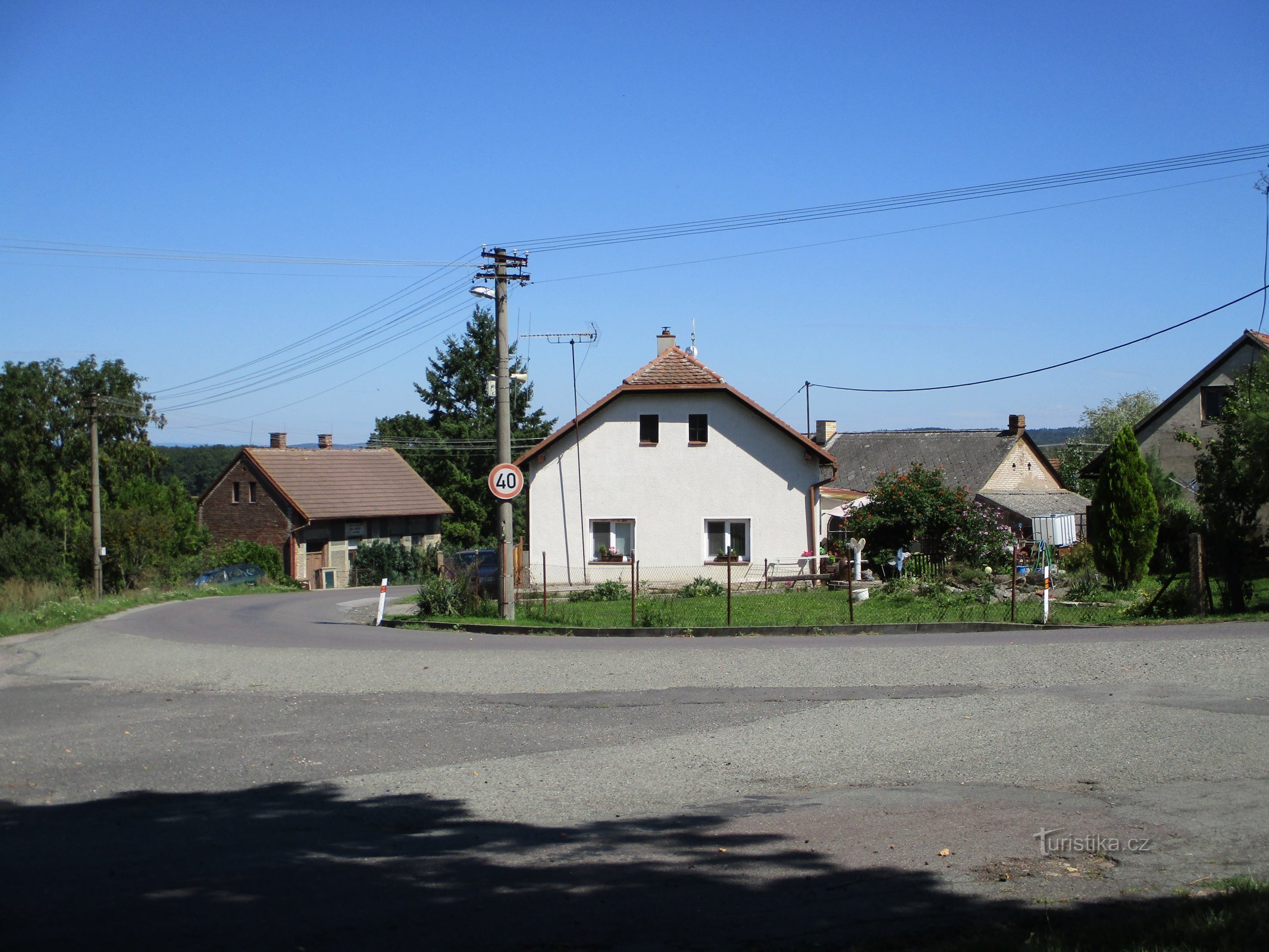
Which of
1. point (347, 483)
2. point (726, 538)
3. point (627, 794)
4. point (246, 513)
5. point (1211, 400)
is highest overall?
point (1211, 400)

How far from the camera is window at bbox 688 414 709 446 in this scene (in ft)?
110

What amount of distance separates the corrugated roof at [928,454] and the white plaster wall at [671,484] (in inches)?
705

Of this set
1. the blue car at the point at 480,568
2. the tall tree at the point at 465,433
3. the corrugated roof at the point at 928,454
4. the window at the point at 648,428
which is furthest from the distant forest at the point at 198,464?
the window at the point at 648,428

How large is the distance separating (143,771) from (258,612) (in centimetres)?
2065

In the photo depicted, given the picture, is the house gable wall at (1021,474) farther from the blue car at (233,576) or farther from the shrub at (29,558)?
the shrub at (29,558)

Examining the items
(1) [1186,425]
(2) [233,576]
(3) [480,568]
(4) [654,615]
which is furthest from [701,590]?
(2) [233,576]

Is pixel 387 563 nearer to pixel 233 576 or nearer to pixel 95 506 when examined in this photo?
pixel 233 576

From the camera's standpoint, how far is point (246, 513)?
56844 mm

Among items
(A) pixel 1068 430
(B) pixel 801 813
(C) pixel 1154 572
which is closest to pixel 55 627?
(B) pixel 801 813

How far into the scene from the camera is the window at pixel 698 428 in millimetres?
33438

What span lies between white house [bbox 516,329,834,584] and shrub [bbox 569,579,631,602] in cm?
251

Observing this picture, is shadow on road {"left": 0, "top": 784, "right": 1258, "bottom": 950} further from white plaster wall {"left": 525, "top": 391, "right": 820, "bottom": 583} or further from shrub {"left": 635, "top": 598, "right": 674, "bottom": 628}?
white plaster wall {"left": 525, "top": 391, "right": 820, "bottom": 583}

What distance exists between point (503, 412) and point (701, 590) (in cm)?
943

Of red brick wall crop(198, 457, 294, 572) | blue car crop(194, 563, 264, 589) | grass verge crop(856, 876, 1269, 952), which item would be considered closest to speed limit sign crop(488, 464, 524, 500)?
grass verge crop(856, 876, 1269, 952)
